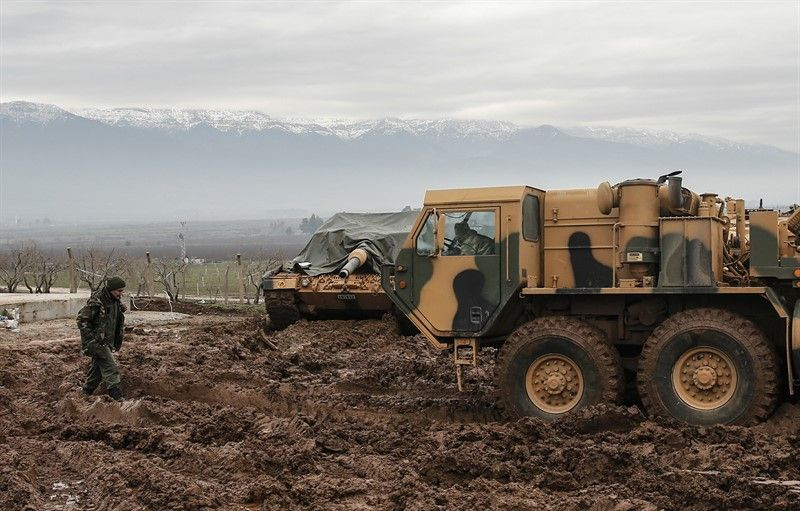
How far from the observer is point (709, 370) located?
9.69 metres

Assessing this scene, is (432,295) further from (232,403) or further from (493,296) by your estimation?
(232,403)

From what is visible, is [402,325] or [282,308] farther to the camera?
[282,308]

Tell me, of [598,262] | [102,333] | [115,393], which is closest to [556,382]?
[598,262]

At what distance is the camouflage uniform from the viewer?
12.0 metres

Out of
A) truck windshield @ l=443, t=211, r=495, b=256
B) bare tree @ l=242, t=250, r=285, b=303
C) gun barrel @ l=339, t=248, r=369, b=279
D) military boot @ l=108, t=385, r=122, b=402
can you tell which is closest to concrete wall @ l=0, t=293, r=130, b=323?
bare tree @ l=242, t=250, r=285, b=303

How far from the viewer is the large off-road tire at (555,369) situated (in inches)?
395

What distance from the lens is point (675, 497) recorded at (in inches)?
302

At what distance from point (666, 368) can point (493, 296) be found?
1.84 m

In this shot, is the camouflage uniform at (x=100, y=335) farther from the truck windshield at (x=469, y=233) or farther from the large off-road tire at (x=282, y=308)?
the large off-road tire at (x=282, y=308)

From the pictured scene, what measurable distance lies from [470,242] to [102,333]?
14.6 ft

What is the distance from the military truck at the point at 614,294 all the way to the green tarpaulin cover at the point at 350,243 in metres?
8.31

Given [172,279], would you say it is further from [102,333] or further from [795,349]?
[795,349]

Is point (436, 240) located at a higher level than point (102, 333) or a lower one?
higher

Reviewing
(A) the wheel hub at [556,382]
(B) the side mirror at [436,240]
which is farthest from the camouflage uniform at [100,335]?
(A) the wheel hub at [556,382]
